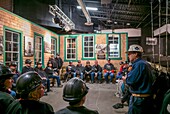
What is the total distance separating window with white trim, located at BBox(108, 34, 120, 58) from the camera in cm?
956

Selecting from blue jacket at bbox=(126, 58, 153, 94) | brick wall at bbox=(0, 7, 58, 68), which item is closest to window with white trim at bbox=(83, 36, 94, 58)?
brick wall at bbox=(0, 7, 58, 68)

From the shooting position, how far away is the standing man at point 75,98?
118 centimetres

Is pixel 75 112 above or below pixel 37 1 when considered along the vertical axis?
below

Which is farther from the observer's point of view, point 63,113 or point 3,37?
point 3,37

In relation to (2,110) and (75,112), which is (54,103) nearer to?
(2,110)

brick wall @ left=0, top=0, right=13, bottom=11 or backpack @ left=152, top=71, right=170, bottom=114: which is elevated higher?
brick wall @ left=0, top=0, right=13, bottom=11

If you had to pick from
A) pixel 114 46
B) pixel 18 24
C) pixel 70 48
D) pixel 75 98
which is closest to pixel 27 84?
pixel 75 98

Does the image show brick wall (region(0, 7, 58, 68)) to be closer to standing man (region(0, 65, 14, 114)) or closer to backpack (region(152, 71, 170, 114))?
standing man (region(0, 65, 14, 114))

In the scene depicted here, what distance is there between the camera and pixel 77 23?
40.9 feet

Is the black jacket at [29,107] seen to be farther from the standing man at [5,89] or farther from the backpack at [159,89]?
the backpack at [159,89]

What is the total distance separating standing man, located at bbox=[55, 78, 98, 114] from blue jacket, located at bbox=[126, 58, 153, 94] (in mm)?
1072

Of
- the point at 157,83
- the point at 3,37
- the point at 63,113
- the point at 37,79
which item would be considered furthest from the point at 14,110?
the point at 3,37

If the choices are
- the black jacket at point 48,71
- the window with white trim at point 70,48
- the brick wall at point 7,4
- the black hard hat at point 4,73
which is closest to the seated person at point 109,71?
the window with white trim at point 70,48

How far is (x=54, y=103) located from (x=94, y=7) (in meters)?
5.77
